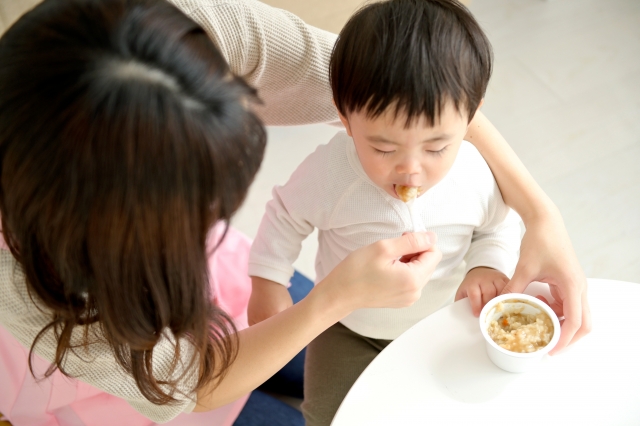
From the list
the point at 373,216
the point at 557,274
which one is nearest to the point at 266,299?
the point at 373,216

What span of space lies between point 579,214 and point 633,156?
33 cm

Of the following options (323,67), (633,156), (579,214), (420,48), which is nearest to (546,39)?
(633,156)

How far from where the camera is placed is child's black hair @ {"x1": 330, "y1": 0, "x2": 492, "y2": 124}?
76 cm

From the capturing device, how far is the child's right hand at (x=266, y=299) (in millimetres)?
1014

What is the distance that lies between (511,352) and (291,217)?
45cm

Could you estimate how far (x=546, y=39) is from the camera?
2289 millimetres

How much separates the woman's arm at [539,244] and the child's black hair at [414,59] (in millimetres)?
198

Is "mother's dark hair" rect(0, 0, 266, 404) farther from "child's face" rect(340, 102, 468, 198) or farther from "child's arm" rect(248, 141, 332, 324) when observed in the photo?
"child's arm" rect(248, 141, 332, 324)

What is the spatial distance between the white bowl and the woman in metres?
0.06

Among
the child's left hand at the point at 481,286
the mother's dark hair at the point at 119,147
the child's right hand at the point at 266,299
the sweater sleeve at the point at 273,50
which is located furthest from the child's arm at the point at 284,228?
the mother's dark hair at the point at 119,147

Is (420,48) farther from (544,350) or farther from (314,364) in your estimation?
(314,364)

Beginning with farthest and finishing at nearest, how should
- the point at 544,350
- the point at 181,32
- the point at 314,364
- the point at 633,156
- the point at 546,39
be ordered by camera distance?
1. the point at 546,39
2. the point at 633,156
3. the point at 314,364
4. the point at 544,350
5. the point at 181,32

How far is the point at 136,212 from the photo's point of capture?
0.52 m

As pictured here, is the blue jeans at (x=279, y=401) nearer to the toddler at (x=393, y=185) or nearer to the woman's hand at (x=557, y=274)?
the toddler at (x=393, y=185)
